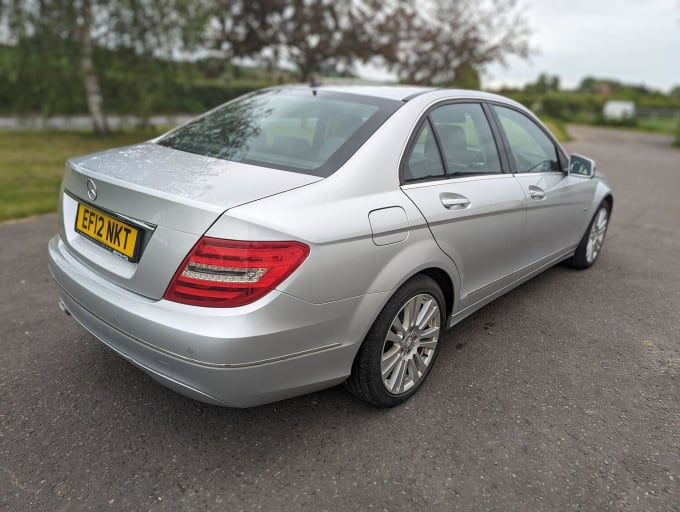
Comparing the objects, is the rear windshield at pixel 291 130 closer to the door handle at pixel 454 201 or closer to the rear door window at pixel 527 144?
the door handle at pixel 454 201

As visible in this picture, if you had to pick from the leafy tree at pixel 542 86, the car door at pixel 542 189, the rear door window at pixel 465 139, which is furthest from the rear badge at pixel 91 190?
the leafy tree at pixel 542 86

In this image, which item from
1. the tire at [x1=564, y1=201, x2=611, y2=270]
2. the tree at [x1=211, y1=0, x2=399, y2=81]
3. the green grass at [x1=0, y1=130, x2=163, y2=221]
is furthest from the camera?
the tree at [x1=211, y1=0, x2=399, y2=81]

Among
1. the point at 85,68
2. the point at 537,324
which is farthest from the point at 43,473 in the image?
the point at 85,68

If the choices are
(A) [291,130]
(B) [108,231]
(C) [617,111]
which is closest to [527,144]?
(A) [291,130]

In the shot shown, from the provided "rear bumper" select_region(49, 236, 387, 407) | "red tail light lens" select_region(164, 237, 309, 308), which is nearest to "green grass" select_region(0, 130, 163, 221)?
"rear bumper" select_region(49, 236, 387, 407)

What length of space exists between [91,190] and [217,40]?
18.3 m

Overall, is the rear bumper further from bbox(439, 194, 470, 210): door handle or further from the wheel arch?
bbox(439, 194, 470, 210): door handle

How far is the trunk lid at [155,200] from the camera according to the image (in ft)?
6.59

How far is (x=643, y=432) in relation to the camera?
8.35 feet

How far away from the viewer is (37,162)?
10125 mm

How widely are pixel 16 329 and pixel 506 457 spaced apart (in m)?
3.00

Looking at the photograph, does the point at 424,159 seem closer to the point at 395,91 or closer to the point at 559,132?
the point at 395,91

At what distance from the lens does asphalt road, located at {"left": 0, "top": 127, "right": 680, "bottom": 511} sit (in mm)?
2092

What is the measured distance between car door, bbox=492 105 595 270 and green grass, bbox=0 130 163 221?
5489mm
